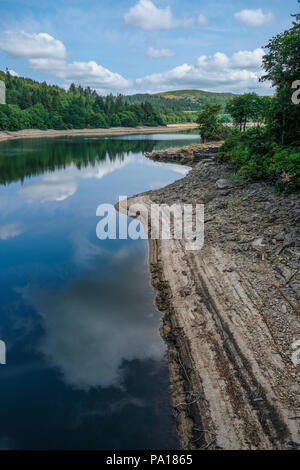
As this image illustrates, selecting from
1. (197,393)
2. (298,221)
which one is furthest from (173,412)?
(298,221)

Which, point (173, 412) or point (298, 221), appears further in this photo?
point (298, 221)

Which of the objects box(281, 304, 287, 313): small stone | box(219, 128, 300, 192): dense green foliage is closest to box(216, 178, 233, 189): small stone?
box(219, 128, 300, 192): dense green foliage

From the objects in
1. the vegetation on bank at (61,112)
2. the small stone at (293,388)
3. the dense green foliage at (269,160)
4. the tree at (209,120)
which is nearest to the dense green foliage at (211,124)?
the tree at (209,120)

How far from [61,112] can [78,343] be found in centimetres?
12658

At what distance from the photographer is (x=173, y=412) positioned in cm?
811

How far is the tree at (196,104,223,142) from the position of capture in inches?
2459

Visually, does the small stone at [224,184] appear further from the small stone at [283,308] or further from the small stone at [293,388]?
the small stone at [293,388]

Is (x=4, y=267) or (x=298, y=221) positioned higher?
(x=298, y=221)

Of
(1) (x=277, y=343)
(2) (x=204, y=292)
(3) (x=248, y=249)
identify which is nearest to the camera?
(1) (x=277, y=343)

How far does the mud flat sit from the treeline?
92.1 metres

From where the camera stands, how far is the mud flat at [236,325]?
737cm
